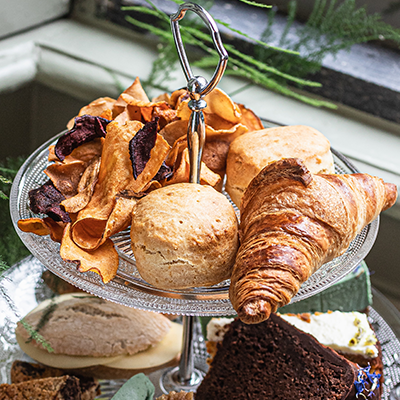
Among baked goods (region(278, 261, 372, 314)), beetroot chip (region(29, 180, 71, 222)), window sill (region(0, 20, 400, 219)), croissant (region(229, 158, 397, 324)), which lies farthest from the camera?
window sill (region(0, 20, 400, 219))

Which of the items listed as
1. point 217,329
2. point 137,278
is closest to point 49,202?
point 137,278

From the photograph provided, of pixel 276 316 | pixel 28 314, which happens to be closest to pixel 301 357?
pixel 276 316

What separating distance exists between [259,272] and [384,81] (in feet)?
3.05

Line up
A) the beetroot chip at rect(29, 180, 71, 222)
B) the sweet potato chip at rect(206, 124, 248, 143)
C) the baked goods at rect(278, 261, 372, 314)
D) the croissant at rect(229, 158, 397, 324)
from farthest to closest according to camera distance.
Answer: the baked goods at rect(278, 261, 372, 314) < the sweet potato chip at rect(206, 124, 248, 143) < the beetroot chip at rect(29, 180, 71, 222) < the croissant at rect(229, 158, 397, 324)

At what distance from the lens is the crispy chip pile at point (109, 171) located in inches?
23.3

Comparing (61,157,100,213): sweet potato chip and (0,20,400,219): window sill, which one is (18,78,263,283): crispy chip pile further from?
(0,20,400,219): window sill

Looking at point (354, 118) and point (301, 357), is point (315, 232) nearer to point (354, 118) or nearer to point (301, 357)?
point (301, 357)

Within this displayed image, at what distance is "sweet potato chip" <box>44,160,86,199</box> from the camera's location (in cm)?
65

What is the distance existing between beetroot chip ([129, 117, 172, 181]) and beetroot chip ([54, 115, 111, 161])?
7 cm

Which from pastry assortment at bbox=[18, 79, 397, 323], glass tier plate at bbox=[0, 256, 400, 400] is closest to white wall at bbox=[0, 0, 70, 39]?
glass tier plate at bbox=[0, 256, 400, 400]

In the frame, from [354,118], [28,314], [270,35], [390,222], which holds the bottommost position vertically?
[28,314]

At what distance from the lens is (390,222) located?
114cm

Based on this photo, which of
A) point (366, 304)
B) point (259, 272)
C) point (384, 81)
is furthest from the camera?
point (384, 81)

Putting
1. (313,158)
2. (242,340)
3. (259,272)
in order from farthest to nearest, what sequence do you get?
(242,340)
(313,158)
(259,272)
